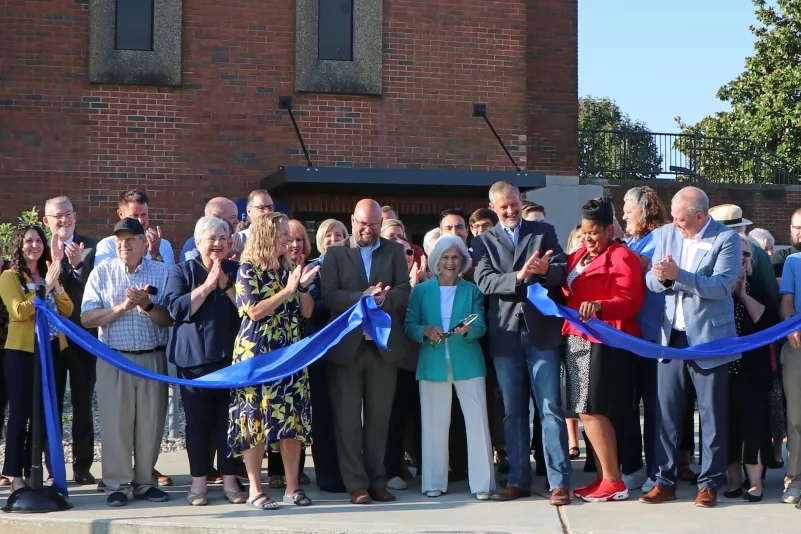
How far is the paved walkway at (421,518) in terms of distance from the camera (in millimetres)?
6828

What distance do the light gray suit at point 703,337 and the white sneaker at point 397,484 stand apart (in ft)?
6.71

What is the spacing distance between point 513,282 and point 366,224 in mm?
1257

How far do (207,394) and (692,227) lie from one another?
380 cm

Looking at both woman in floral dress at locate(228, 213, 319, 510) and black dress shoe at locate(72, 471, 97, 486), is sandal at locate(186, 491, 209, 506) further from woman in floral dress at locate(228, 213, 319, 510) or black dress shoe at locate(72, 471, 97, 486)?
black dress shoe at locate(72, 471, 97, 486)

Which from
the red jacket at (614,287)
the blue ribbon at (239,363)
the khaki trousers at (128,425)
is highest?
the red jacket at (614,287)

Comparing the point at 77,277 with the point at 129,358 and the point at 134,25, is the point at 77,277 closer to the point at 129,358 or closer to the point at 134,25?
the point at 129,358

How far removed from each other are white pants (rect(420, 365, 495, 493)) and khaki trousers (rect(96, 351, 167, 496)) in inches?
82.8

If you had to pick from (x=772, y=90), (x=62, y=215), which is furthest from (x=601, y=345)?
(x=772, y=90)

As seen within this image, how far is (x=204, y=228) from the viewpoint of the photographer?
7758mm

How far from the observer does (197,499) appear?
762cm

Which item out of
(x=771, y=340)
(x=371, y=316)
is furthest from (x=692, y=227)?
(x=371, y=316)

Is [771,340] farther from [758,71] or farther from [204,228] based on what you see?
[758,71]

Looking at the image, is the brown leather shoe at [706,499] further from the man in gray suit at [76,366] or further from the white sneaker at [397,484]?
the man in gray suit at [76,366]

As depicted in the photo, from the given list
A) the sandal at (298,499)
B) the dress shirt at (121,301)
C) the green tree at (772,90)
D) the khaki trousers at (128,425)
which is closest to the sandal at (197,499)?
the khaki trousers at (128,425)
